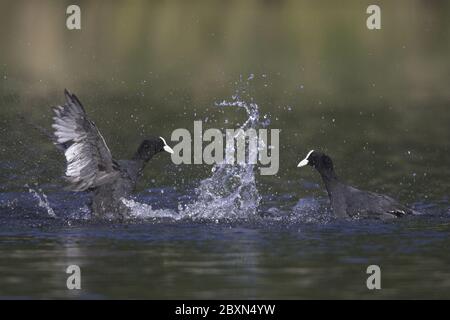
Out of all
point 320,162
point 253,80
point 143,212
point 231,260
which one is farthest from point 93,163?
point 253,80

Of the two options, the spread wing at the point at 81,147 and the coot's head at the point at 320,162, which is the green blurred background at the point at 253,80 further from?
the spread wing at the point at 81,147

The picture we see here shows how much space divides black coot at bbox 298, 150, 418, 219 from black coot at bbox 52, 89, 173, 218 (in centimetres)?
204

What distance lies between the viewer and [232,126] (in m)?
17.3

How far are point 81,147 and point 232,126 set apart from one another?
5.83 metres

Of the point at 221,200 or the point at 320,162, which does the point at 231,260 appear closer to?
the point at 221,200

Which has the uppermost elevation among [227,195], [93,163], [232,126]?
[93,163]

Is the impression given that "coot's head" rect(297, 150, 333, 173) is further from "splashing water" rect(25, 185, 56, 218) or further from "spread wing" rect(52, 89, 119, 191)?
"splashing water" rect(25, 185, 56, 218)

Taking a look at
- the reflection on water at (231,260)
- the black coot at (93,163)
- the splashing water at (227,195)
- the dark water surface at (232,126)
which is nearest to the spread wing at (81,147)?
the black coot at (93,163)

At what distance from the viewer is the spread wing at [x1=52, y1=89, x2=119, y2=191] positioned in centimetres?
1154

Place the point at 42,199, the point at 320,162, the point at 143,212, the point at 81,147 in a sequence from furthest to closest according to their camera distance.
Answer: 1. the point at 42,199
2. the point at 320,162
3. the point at 143,212
4. the point at 81,147

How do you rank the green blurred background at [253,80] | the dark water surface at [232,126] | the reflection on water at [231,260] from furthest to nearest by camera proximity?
the green blurred background at [253,80] → the dark water surface at [232,126] → the reflection on water at [231,260]

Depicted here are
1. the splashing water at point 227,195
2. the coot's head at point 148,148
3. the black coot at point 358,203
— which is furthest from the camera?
the coot's head at point 148,148

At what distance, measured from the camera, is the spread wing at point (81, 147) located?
11.5 meters
